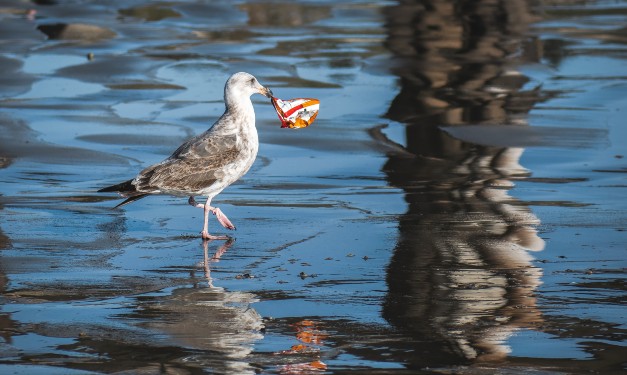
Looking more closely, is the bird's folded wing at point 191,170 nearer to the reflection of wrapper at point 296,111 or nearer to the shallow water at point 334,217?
the shallow water at point 334,217

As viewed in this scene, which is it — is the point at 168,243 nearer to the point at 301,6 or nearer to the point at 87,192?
the point at 87,192

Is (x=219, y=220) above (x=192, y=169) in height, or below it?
below

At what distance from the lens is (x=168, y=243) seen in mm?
9320

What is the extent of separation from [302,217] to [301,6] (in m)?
18.1

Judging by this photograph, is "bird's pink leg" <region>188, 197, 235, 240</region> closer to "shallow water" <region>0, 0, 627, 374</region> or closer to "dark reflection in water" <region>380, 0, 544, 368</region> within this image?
"shallow water" <region>0, 0, 627, 374</region>

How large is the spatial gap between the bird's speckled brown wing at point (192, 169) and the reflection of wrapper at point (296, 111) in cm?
62

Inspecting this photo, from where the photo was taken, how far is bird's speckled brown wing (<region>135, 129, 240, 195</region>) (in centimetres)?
953

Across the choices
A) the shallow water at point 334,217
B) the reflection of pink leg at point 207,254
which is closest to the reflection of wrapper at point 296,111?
the shallow water at point 334,217

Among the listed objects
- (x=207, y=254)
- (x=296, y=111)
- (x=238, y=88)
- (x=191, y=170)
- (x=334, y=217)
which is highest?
(x=238, y=88)

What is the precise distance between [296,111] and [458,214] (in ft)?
5.31

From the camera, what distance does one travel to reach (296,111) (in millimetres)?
10188

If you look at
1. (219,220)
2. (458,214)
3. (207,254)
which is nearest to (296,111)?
(219,220)

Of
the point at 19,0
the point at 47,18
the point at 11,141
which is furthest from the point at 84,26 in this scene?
the point at 11,141

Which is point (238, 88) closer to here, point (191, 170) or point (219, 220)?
point (191, 170)
